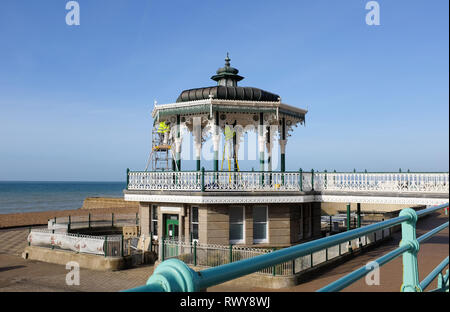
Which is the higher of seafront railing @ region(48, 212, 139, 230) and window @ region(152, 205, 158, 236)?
window @ region(152, 205, 158, 236)

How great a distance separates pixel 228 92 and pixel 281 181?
6047 mm

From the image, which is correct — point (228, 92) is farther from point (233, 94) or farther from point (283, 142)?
point (283, 142)

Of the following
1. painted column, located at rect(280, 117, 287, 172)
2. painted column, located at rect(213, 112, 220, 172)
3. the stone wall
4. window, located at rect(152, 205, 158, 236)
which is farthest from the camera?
the stone wall

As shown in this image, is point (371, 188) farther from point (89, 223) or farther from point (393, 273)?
point (89, 223)

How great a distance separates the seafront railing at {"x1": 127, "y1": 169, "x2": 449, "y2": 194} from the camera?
17.3 m

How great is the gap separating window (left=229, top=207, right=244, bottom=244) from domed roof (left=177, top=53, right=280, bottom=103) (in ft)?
21.5

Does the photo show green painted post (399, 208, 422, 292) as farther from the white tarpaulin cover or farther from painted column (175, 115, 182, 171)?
painted column (175, 115, 182, 171)

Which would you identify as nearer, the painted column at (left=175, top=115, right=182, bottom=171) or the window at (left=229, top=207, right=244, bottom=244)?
the window at (left=229, top=207, right=244, bottom=244)

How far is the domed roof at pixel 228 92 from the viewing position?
71.1ft

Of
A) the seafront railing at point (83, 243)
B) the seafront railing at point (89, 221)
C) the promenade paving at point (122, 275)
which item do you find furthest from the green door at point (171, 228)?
the seafront railing at point (89, 221)

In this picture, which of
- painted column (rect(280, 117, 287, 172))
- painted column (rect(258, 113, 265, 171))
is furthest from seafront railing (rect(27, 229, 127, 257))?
painted column (rect(280, 117, 287, 172))

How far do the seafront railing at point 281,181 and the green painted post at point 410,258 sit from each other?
15135 mm

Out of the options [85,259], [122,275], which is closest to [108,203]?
[85,259]

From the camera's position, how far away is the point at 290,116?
2241 centimetres
